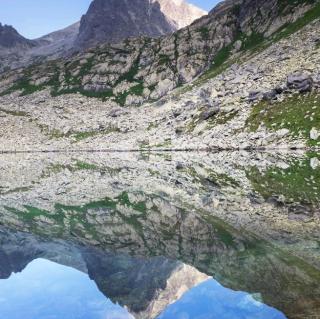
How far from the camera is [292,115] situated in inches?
3174

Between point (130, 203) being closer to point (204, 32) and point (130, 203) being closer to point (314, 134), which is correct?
point (314, 134)

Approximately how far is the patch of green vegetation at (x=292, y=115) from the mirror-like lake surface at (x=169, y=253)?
3687 centimetres

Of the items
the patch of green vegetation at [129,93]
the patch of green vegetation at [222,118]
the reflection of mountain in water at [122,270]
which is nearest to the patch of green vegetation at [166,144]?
the patch of green vegetation at [222,118]

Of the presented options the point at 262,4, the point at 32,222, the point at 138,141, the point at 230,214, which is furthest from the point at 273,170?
the point at 262,4

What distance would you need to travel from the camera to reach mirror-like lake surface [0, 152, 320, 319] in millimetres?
14773

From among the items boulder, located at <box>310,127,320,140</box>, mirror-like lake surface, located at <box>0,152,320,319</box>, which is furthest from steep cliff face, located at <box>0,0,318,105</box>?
mirror-like lake surface, located at <box>0,152,320,319</box>

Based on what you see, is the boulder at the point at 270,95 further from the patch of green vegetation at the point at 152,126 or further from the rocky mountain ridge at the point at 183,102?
the patch of green vegetation at the point at 152,126

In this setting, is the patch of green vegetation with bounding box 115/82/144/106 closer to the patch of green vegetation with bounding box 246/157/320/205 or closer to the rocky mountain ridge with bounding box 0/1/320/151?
the rocky mountain ridge with bounding box 0/1/320/151

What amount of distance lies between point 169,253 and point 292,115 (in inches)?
2599

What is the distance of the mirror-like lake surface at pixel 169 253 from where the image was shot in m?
14.8

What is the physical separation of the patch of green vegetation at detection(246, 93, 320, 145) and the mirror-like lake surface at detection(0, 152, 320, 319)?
36.9m

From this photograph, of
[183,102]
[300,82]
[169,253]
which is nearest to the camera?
[169,253]

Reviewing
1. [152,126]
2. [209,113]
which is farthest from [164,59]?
[209,113]

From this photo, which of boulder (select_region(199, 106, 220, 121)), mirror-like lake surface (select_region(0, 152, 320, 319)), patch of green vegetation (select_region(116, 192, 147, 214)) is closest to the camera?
mirror-like lake surface (select_region(0, 152, 320, 319))
